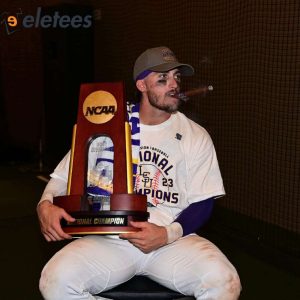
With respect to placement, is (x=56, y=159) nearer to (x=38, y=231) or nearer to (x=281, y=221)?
(x=38, y=231)

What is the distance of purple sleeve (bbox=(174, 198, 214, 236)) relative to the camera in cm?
166

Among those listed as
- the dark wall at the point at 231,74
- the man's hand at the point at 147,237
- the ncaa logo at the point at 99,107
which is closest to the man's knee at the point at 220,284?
the man's hand at the point at 147,237

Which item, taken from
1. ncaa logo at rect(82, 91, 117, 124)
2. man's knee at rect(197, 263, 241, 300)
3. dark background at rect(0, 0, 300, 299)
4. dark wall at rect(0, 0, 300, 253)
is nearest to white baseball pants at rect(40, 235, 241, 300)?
man's knee at rect(197, 263, 241, 300)

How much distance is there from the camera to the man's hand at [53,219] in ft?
4.98

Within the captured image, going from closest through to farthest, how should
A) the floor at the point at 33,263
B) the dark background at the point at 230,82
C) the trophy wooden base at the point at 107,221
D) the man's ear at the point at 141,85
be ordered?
the trophy wooden base at the point at 107,221 → the man's ear at the point at 141,85 → the floor at the point at 33,263 → the dark background at the point at 230,82

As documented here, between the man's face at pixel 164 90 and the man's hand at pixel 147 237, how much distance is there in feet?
1.55

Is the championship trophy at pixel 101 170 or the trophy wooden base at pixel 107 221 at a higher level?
the championship trophy at pixel 101 170

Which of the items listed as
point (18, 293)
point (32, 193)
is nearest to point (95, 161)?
point (18, 293)

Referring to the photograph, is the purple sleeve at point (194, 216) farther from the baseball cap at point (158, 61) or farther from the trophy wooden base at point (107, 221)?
the baseball cap at point (158, 61)

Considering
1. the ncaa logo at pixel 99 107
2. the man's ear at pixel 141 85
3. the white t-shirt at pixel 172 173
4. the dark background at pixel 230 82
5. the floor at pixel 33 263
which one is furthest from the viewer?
the dark background at pixel 230 82

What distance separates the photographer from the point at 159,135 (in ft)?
5.94

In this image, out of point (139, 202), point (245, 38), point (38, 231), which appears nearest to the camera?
point (139, 202)

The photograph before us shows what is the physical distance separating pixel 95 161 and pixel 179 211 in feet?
1.14

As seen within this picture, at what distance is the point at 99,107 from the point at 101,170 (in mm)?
230
